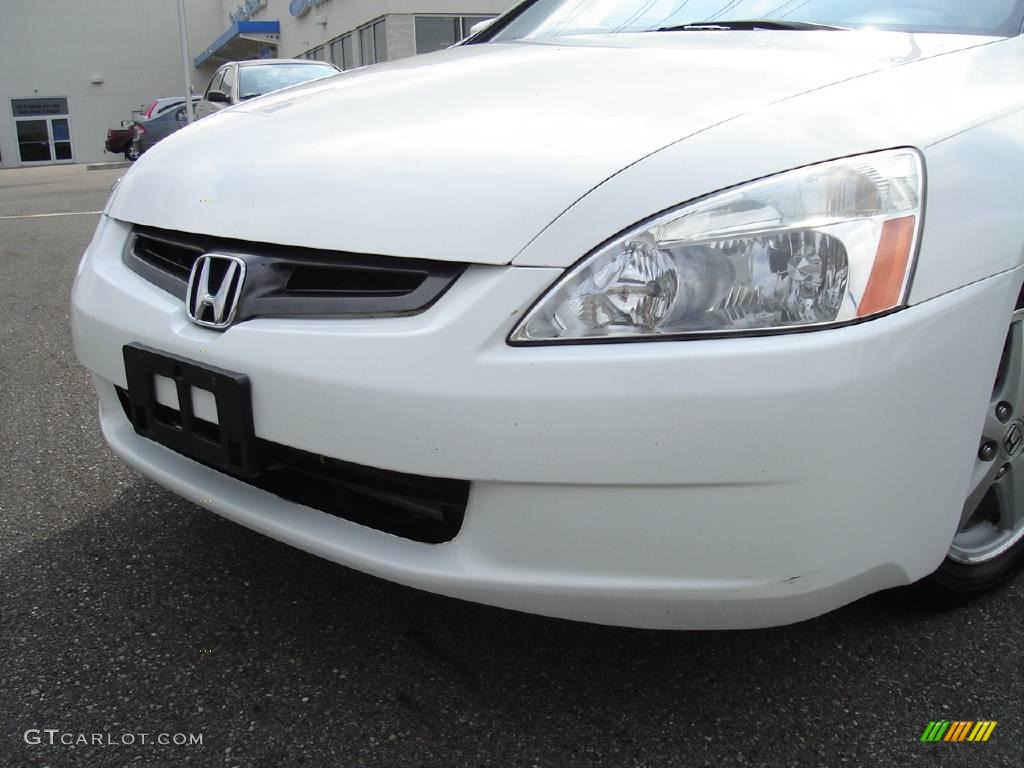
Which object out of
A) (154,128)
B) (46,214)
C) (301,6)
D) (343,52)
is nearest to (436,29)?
(343,52)

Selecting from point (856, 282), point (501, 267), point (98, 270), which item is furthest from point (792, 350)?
point (98, 270)

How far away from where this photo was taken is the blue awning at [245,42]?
28391mm

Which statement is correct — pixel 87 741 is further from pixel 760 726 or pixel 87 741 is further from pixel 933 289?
pixel 933 289

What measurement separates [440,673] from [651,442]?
69 centimetres

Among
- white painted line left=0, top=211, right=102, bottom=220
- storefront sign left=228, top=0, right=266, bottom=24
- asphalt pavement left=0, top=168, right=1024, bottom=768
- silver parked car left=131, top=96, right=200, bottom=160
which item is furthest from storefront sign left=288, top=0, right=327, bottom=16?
asphalt pavement left=0, top=168, right=1024, bottom=768

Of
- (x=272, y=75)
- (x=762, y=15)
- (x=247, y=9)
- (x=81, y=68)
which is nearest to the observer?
(x=762, y=15)

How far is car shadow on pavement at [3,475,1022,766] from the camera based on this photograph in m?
1.43

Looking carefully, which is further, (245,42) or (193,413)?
(245,42)

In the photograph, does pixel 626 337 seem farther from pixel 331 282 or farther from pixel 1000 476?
pixel 1000 476

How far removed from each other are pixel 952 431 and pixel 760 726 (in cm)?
57

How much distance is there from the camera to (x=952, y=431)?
1.29 m

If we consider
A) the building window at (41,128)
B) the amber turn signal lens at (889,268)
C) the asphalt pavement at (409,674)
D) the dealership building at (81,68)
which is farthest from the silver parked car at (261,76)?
the building window at (41,128)

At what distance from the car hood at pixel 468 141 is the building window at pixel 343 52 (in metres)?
21.3

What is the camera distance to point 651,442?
1163 millimetres
